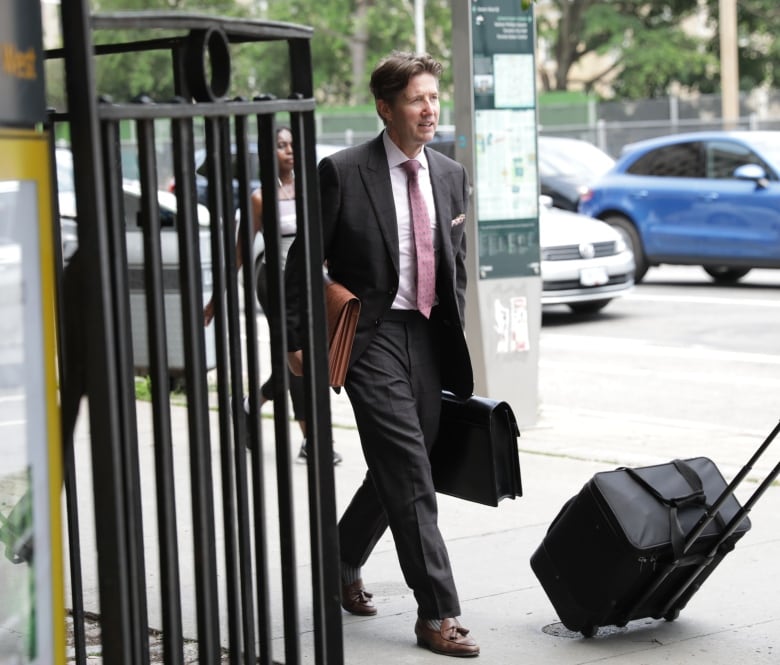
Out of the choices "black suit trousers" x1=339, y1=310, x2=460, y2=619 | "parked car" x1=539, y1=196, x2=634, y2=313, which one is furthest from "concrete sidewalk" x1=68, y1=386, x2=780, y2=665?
"parked car" x1=539, y1=196, x2=634, y2=313

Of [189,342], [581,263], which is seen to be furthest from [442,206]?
[581,263]

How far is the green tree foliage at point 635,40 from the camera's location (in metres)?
45.1

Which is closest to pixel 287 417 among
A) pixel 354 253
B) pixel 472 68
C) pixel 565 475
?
pixel 354 253

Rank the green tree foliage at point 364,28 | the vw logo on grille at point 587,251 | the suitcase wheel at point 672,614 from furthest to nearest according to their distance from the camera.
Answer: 1. the green tree foliage at point 364,28
2. the vw logo on grille at point 587,251
3. the suitcase wheel at point 672,614

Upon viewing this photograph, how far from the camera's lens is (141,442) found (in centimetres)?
834

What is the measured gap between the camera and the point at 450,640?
456 cm

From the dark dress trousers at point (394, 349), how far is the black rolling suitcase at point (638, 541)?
0.40 m

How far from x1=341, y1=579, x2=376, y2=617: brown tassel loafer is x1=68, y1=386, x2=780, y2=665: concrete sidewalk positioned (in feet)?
0.13

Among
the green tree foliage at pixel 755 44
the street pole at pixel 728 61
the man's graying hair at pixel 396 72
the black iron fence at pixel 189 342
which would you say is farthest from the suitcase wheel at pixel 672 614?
the green tree foliage at pixel 755 44

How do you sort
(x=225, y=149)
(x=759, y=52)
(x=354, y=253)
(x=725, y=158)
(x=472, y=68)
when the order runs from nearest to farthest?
(x=225, y=149), (x=354, y=253), (x=472, y=68), (x=725, y=158), (x=759, y=52)

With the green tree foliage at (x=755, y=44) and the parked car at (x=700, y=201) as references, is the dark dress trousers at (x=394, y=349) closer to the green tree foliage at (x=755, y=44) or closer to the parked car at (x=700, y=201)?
the parked car at (x=700, y=201)

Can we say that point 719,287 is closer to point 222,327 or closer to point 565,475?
point 565,475

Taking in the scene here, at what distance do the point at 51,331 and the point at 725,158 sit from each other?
14.2m

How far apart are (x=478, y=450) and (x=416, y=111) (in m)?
1.07
